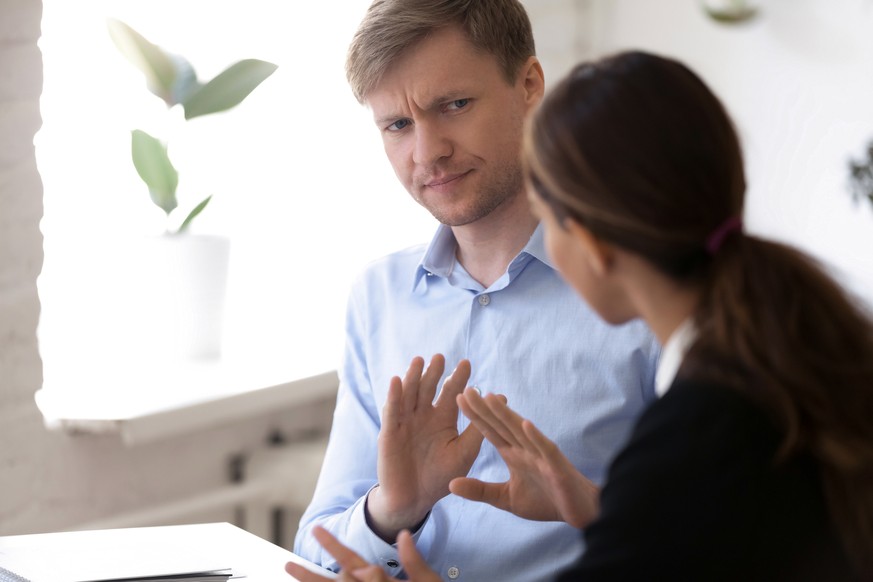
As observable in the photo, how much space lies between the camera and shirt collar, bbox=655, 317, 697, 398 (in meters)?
0.92

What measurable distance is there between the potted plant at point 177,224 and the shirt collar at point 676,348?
128 cm

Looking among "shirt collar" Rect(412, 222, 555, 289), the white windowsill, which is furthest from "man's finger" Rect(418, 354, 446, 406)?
the white windowsill

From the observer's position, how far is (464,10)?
157 centimetres

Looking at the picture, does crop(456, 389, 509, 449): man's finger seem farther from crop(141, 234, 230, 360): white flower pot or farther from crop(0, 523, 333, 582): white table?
crop(141, 234, 230, 360): white flower pot

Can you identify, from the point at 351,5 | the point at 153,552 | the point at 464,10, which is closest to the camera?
the point at 153,552

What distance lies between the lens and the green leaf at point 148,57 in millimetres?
1958

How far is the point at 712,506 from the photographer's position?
2.72ft

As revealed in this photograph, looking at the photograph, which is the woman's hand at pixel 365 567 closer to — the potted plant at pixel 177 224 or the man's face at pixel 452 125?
the man's face at pixel 452 125

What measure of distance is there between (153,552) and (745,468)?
754mm

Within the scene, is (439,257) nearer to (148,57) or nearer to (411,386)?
(411,386)

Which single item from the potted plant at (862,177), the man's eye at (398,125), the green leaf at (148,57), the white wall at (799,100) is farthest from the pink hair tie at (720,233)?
the white wall at (799,100)

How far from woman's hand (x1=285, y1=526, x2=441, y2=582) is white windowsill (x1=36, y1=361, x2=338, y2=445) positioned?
903 millimetres

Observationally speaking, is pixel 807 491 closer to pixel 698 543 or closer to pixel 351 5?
pixel 698 543

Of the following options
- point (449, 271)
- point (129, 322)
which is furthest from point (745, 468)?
point (129, 322)
